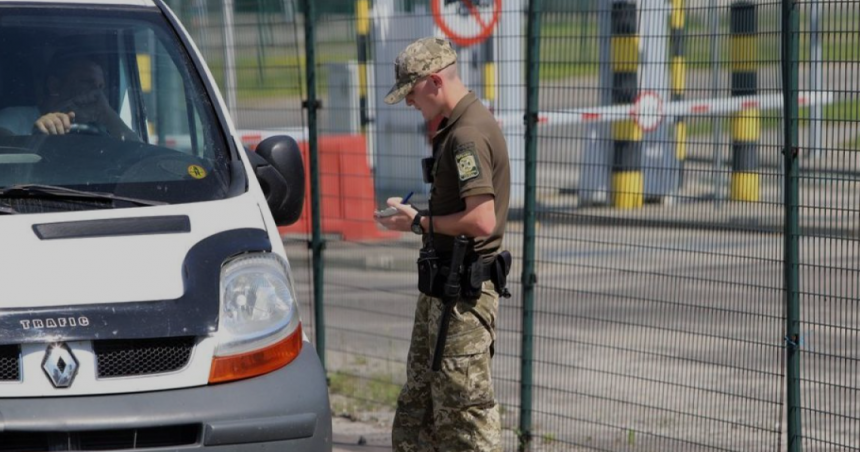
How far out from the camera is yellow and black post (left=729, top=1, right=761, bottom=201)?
5.48 metres

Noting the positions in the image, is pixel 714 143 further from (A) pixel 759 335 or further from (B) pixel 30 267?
(B) pixel 30 267

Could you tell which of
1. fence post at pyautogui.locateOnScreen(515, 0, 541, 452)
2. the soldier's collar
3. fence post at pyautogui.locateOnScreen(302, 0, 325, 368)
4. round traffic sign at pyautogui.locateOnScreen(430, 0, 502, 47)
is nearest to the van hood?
the soldier's collar

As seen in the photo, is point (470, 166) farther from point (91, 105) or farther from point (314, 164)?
point (314, 164)

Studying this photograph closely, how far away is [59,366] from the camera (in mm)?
3734

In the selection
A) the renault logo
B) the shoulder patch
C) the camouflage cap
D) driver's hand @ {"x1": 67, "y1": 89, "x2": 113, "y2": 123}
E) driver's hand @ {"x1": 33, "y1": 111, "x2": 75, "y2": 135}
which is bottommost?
the renault logo

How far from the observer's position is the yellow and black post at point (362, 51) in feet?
24.0

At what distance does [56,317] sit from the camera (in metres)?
3.76

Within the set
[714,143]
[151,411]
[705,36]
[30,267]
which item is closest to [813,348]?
[714,143]

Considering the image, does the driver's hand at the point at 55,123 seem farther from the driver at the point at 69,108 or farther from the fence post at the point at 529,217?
the fence post at the point at 529,217

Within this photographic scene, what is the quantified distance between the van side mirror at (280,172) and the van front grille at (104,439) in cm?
138

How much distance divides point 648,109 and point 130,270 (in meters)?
3.05

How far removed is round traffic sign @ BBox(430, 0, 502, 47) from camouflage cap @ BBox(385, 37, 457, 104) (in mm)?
1861

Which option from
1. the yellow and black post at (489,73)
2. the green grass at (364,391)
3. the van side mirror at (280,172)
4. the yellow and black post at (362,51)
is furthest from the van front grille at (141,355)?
the yellow and black post at (362,51)

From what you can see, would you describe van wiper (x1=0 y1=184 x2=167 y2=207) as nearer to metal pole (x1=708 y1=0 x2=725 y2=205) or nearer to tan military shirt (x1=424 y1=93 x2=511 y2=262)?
tan military shirt (x1=424 y1=93 x2=511 y2=262)
